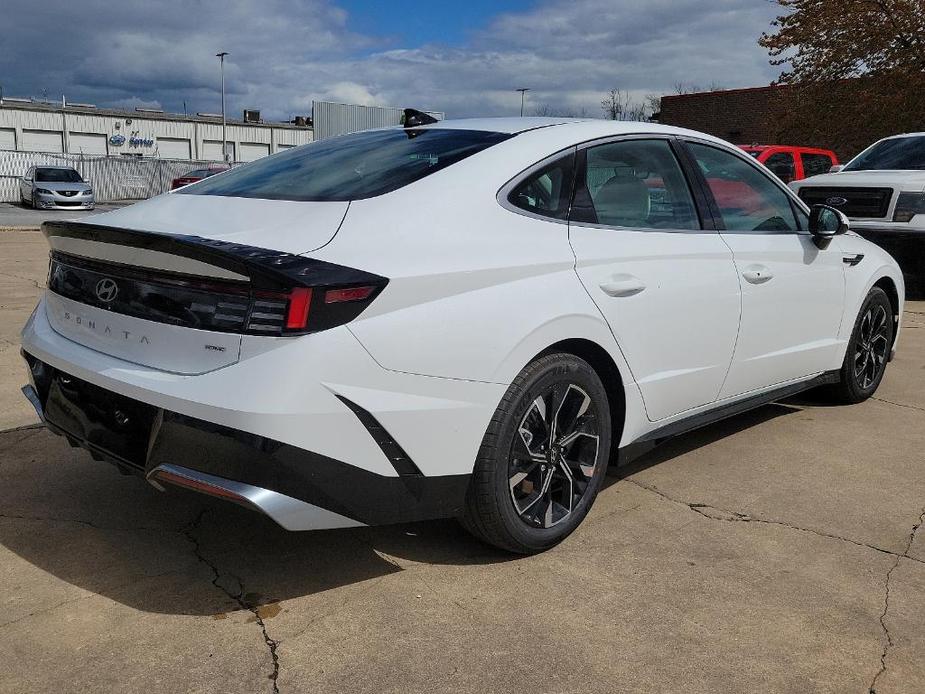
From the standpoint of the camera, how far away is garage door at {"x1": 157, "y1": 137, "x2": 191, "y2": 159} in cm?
5862

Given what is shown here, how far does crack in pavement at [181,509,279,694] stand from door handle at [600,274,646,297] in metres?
1.62

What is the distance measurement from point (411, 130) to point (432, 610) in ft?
6.44

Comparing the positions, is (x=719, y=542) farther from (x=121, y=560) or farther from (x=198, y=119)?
(x=198, y=119)

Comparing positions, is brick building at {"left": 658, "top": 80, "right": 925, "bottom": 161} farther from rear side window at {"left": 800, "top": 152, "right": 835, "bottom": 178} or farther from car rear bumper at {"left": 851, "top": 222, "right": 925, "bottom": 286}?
car rear bumper at {"left": 851, "top": 222, "right": 925, "bottom": 286}

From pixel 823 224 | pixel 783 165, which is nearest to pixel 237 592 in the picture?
pixel 823 224

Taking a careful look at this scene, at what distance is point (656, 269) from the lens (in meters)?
3.45

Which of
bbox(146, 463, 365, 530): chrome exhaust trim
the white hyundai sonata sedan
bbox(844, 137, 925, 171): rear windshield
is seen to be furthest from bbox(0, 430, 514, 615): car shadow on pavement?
bbox(844, 137, 925, 171): rear windshield

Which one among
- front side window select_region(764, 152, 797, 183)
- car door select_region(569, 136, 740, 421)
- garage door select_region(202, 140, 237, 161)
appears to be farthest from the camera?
garage door select_region(202, 140, 237, 161)

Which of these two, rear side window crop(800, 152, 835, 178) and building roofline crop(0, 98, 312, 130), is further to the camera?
building roofline crop(0, 98, 312, 130)

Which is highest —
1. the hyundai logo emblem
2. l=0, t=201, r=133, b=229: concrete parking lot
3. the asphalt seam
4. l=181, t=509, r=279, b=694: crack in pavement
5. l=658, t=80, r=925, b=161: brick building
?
l=658, t=80, r=925, b=161: brick building

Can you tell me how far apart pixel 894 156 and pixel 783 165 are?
4139 millimetres

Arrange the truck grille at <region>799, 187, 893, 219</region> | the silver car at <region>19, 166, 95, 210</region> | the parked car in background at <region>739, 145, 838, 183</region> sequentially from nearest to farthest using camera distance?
the truck grille at <region>799, 187, 893, 219</region>, the parked car in background at <region>739, 145, 838, 183</region>, the silver car at <region>19, 166, 95, 210</region>

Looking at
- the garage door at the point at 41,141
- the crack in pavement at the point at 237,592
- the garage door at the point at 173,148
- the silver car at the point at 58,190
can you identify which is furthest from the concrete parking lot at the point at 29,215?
the garage door at the point at 173,148

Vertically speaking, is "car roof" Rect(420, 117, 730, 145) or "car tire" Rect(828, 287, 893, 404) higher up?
"car roof" Rect(420, 117, 730, 145)
